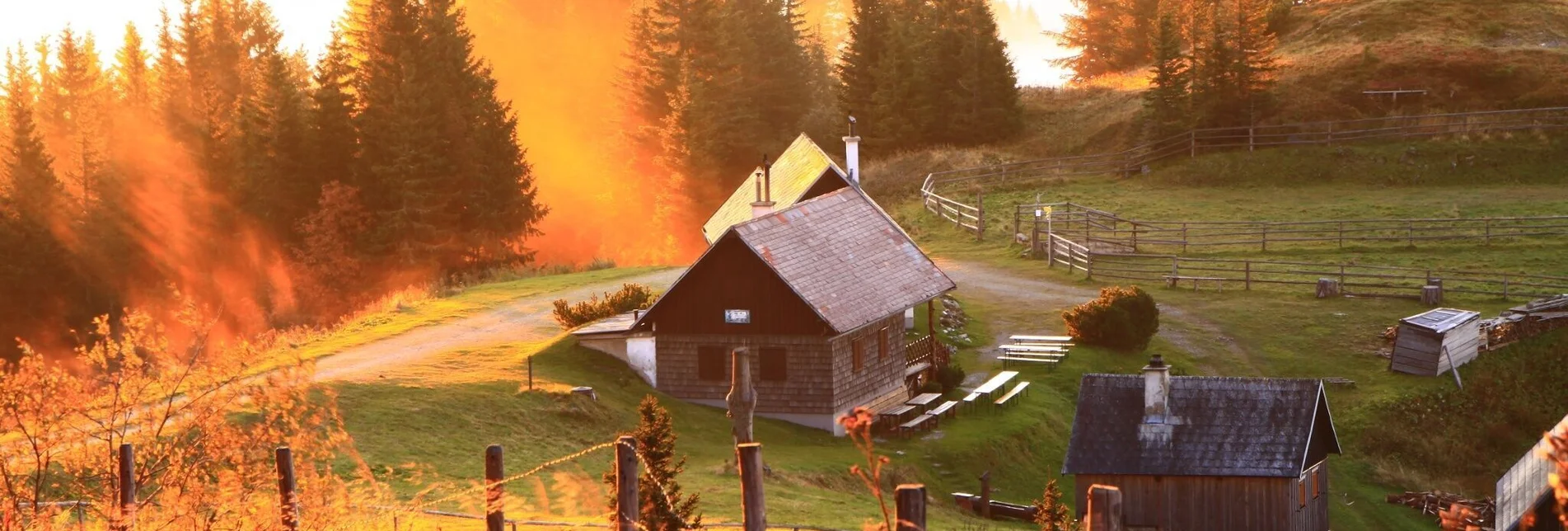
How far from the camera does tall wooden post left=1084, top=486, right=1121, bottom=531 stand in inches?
445

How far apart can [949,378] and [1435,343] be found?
13.2 metres

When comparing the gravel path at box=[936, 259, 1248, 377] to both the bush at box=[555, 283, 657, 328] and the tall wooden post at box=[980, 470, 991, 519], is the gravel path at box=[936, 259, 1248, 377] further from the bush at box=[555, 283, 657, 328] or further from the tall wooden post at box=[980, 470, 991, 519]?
the tall wooden post at box=[980, 470, 991, 519]

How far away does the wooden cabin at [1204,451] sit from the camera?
31.4 m

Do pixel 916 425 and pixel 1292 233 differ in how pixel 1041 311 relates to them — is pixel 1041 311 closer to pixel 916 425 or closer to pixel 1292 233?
pixel 916 425

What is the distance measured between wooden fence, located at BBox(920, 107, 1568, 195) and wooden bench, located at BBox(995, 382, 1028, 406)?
3055 centimetres

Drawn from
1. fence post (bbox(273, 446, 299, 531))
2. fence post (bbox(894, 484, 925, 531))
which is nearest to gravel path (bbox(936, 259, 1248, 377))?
fence post (bbox(273, 446, 299, 531))

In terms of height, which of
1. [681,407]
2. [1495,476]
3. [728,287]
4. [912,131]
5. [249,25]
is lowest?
[1495,476]

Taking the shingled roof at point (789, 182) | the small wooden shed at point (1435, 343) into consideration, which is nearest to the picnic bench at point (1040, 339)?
the shingled roof at point (789, 182)

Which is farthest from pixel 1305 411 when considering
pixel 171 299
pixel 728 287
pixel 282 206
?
pixel 171 299

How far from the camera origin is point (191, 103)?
8200 centimetres

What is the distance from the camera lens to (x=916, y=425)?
38.1 metres

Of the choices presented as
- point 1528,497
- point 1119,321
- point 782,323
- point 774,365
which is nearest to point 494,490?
point 1528,497

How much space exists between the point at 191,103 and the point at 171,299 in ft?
42.8

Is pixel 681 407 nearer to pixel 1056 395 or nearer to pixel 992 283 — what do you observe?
pixel 1056 395
